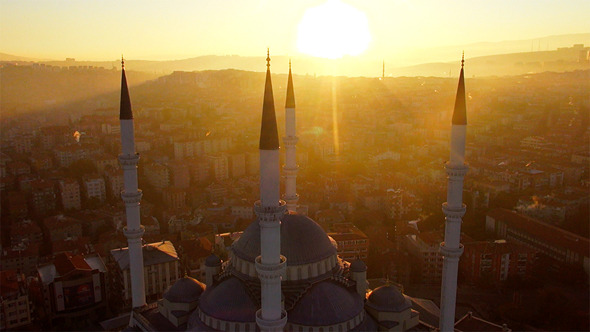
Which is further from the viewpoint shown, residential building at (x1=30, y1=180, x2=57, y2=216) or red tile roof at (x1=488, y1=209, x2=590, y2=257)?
residential building at (x1=30, y1=180, x2=57, y2=216)

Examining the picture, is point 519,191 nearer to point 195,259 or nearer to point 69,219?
point 195,259

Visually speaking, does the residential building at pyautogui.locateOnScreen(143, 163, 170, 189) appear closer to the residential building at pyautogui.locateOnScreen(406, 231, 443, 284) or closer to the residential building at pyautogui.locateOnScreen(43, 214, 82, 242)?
the residential building at pyautogui.locateOnScreen(43, 214, 82, 242)

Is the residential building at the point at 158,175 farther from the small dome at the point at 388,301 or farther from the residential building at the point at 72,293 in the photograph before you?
the small dome at the point at 388,301

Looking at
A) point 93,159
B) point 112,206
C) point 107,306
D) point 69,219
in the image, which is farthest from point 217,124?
point 107,306

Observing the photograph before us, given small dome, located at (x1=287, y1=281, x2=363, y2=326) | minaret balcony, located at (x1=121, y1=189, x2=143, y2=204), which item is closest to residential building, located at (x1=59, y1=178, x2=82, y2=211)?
minaret balcony, located at (x1=121, y1=189, x2=143, y2=204)

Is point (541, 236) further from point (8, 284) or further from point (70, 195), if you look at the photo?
point (70, 195)

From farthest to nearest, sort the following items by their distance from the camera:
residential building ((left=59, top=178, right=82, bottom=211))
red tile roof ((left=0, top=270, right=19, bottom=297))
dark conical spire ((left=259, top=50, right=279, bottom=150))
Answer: residential building ((left=59, top=178, right=82, bottom=211))
red tile roof ((left=0, top=270, right=19, bottom=297))
dark conical spire ((left=259, top=50, right=279, bottom=150))

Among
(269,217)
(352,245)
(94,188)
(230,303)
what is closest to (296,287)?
(230,303)
